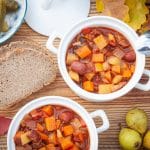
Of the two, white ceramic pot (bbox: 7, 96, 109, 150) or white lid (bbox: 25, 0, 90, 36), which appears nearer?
white ceramic pot (bbox: 7, 96, 109, 150)

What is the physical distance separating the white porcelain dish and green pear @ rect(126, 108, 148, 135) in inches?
13.7

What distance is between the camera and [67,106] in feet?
5.46

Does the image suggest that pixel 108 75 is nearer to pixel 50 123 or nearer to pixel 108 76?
pixel 108 76

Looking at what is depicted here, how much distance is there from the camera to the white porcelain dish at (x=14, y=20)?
1.68 meters

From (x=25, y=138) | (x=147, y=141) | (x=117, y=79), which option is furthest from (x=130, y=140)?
(x=25, y=138)

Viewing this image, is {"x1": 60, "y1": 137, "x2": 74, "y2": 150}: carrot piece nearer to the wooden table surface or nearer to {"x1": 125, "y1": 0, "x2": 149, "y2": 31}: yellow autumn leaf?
the wooden table surface

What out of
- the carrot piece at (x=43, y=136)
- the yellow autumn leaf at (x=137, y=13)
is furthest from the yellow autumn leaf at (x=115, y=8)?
the carrot piece at (x=43, y=136)

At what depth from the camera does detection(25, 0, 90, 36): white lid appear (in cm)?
175

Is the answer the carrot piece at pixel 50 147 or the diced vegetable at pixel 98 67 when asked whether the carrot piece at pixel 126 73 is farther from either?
the carrot piece at pixel 50 147

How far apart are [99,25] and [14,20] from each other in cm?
21

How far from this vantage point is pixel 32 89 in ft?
5.66

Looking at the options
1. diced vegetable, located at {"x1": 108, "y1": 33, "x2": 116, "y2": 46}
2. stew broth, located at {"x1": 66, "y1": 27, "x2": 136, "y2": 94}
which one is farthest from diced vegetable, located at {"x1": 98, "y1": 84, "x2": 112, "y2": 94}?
diced vegetable, located at {"x1": 108, "y1": 33, "x2": 116, "y2": 46}

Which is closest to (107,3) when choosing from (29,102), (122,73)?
(122,73)

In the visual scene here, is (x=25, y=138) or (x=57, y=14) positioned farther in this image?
(x=57, y=14)
